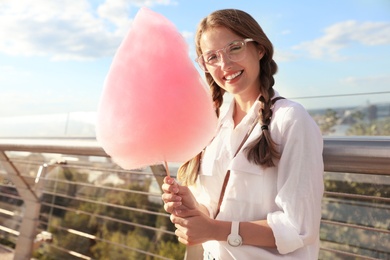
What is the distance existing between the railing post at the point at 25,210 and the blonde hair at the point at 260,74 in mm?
1782

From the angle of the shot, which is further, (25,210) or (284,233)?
(25,210)

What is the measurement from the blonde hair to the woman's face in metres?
0.02

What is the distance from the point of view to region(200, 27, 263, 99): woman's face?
3.84 ft

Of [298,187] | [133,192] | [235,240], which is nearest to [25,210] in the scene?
[133,192]

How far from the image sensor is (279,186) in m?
1.04

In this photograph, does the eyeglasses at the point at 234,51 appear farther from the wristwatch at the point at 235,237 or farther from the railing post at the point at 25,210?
the railing post at the point at 25,210

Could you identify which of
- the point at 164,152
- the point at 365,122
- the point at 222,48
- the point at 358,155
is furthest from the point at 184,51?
the point at 365,122

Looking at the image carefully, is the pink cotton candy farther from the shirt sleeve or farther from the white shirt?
the shirt sleeve

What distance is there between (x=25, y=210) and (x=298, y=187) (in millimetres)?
2306

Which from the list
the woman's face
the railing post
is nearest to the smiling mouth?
the woman's face

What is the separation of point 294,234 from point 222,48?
50cm

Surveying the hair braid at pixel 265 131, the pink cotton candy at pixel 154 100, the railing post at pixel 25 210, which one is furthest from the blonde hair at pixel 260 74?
the railing post at pixel 25 210

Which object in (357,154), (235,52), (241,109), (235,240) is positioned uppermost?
(235,52)

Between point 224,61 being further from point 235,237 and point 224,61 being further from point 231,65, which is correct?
point 235,237
